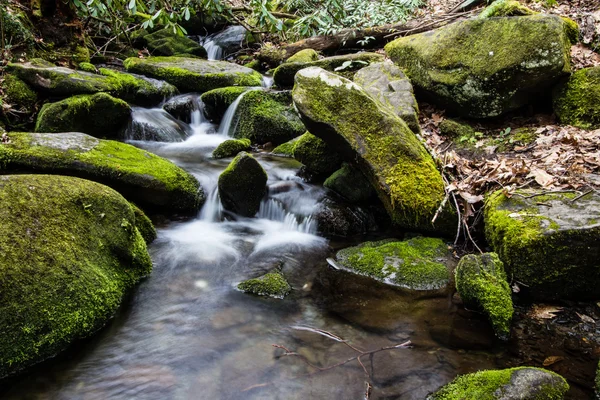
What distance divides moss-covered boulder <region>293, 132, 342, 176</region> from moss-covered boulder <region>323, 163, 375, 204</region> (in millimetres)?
230

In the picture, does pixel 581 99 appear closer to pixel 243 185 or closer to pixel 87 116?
pixel 243 185

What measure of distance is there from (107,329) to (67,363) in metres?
0.46

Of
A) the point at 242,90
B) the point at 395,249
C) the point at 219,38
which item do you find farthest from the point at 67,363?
the point at 219,38

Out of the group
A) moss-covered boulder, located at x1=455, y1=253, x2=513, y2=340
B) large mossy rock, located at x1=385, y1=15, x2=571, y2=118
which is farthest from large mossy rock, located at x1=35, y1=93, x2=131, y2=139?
moss-covered boulder, located at x1=455, y1=253, x2=513, y2=340

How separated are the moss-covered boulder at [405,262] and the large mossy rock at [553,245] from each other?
657 mm

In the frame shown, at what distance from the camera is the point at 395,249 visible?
4.47 metres

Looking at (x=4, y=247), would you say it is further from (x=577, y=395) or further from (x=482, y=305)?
(x=577, y=395)

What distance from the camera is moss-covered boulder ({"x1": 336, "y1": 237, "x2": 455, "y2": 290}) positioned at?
13.3 feet

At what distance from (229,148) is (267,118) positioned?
Result: 1.14m

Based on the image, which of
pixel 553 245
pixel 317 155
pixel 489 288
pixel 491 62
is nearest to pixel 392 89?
pixel 491 62

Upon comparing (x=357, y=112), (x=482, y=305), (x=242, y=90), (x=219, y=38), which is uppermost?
(x=219, y=38)

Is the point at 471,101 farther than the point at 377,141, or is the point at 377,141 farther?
the point at 471,101

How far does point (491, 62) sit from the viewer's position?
19.6ft

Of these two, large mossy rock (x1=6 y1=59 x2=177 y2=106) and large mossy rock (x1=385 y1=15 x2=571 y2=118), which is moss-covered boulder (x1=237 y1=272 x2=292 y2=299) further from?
large mossy rock (x1=6 y1=59 x2=177 y2=106)
